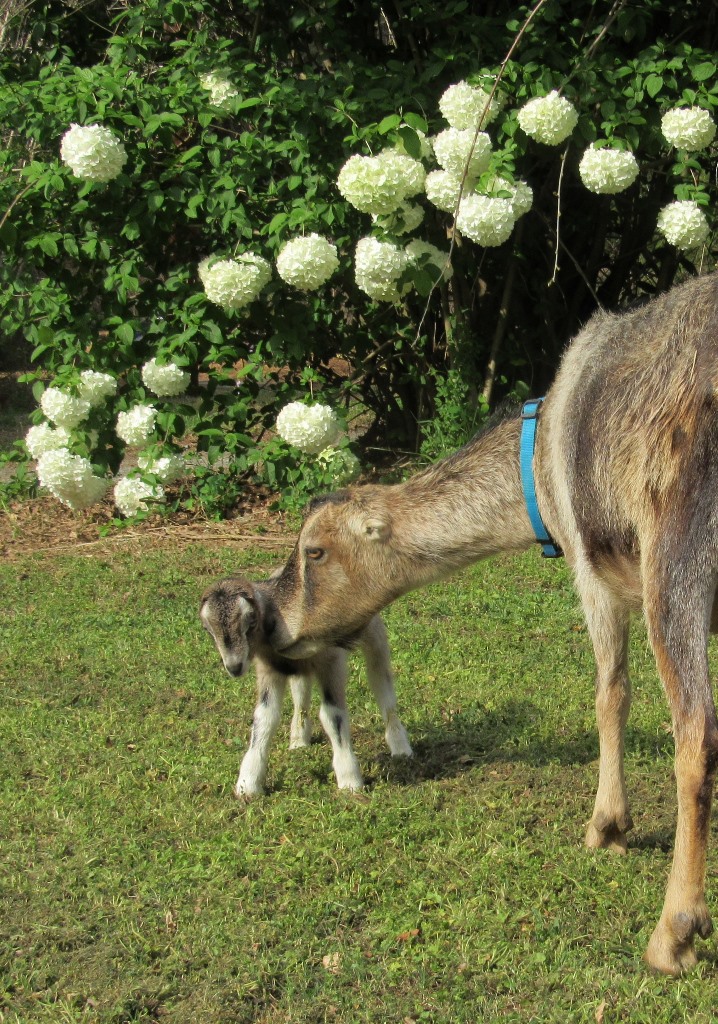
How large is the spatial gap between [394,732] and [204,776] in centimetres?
84

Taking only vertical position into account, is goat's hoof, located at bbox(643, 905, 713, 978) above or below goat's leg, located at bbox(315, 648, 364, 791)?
below

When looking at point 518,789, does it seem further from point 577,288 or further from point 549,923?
point 577,288

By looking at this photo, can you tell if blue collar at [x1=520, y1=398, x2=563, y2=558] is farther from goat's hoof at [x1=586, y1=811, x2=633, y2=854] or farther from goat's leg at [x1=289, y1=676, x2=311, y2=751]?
goat's leg at [x1=289, y1=676, x2=311, y2=751]

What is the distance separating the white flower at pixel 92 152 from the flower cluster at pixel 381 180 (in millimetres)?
1564

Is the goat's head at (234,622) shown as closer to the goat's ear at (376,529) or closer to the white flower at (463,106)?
the goat's ear at (376,529)

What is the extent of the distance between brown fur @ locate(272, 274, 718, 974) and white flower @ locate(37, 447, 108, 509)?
4.28m

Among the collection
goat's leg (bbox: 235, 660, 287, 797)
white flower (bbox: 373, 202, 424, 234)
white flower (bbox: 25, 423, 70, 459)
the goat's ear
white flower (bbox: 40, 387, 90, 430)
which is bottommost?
goat's leg (bbox: 235, 660, 287, 797)

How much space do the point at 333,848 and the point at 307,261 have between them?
4.56m

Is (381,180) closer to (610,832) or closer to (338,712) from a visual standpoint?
(338,712)

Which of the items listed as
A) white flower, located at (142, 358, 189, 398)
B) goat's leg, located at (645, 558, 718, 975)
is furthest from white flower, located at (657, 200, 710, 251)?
goat's leg, located at (645, 558, 718, 975)

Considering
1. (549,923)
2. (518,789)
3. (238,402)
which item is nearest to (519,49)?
(238,402)

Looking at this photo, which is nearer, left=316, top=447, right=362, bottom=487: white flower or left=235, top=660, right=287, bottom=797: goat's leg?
left=235, top=660, right=287, bottom=797: goat's leg

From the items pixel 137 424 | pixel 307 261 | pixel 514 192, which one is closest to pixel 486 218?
pixel 514 192

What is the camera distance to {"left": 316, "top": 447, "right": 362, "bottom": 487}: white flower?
860 centimetres
